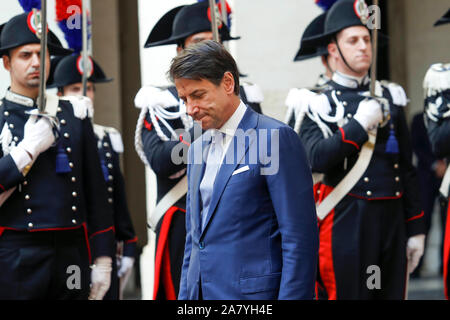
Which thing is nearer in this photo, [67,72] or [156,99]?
[156,99]

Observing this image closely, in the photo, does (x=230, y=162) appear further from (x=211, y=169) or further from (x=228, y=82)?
(x=228, y=82)

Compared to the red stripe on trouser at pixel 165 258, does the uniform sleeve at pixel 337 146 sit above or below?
above

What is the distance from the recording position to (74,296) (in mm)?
5059

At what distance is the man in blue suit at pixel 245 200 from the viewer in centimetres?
346

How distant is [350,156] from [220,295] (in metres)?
2.26

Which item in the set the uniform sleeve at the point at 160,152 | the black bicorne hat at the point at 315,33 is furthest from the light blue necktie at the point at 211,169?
the black bicorne hat at the point at 315,33

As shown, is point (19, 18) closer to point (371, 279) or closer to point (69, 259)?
point (69, 259)

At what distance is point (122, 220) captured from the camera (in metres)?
6.50

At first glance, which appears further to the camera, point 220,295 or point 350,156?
point 350,156

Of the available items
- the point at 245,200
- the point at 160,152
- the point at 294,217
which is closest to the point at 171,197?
the point at 160,152

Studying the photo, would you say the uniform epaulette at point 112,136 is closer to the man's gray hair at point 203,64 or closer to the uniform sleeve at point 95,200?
the uniform sleeve at point 95,200

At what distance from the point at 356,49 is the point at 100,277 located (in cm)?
204

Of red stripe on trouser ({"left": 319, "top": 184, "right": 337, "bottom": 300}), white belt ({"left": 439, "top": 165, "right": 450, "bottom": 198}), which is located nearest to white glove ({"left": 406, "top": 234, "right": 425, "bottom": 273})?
white belt ({"left": 439, "top": 165, "right": 450, "bottom": 198})

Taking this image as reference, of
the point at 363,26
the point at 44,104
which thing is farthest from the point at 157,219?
the point at 363,26
